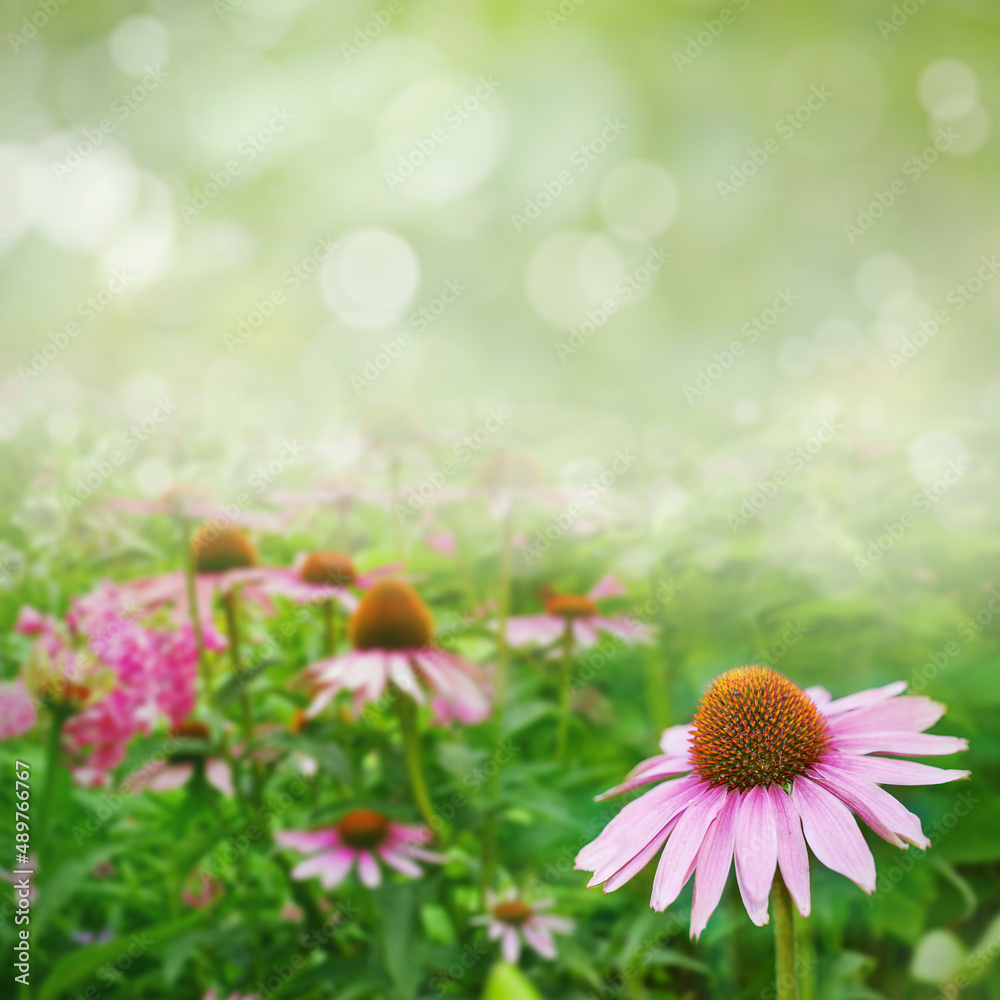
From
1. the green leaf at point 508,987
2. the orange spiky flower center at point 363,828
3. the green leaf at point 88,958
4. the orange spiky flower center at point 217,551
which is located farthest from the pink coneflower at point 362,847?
the green leaf at point 508,987

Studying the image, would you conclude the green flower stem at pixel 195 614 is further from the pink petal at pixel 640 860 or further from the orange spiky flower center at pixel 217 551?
the pink petal at pixel 640 860

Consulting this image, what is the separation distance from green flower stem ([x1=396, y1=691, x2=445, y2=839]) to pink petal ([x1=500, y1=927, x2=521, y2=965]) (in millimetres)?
90

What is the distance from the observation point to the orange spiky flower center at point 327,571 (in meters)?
0.82

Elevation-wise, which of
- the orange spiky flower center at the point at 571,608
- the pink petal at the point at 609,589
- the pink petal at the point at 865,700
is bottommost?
the pink petal at the point at 865,700

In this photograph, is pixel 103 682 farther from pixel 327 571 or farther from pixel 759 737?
pixel 759 737

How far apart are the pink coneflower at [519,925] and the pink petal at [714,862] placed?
0.47m

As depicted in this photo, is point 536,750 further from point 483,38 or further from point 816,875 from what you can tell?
point 483,38

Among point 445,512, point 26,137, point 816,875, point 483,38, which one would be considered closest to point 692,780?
point 816,875

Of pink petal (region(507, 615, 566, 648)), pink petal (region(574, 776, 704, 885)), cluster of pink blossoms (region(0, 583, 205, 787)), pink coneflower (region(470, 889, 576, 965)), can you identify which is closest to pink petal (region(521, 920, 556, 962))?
pink coneflower (region(470, 889, 576, 965))

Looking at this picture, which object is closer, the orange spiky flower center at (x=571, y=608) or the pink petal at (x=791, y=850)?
the pink petal at (x=791, y=850)

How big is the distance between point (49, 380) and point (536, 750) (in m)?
0.83

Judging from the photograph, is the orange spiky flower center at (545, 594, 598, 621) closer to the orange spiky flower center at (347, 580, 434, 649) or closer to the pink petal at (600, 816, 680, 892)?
the orange spiky flower center at (347, 580, 434, 649)

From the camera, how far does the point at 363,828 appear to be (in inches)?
29.5

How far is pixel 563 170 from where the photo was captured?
170 centimetres
